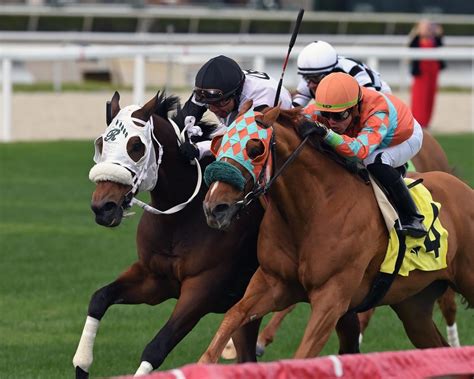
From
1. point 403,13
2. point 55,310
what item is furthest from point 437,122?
point 55,310

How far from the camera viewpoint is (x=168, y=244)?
6297 mm

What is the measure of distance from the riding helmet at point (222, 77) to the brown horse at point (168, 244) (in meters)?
0.32

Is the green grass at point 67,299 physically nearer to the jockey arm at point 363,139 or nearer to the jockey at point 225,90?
the jockey at point 225,90

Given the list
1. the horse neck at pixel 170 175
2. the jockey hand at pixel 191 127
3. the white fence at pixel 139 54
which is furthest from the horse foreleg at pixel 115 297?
the white fence at pixel 139 54

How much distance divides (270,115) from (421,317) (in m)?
1.77

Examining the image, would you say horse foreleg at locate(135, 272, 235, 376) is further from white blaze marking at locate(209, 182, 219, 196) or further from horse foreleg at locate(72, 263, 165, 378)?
white blaze marking at locate(209, 182, 219, 196)

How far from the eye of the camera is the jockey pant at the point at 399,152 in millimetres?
6379

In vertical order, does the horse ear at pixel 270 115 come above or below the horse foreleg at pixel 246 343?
above

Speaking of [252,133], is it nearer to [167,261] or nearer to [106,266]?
[167,261]

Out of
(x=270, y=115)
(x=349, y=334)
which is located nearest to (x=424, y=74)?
(x=349, y=334)

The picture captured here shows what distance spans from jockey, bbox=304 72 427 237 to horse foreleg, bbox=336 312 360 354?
0.91 meters

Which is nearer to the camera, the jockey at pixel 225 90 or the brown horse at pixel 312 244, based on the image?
the brown horse at pixel 312 244

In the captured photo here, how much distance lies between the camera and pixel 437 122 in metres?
21.1

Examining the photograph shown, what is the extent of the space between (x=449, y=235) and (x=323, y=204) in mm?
893
